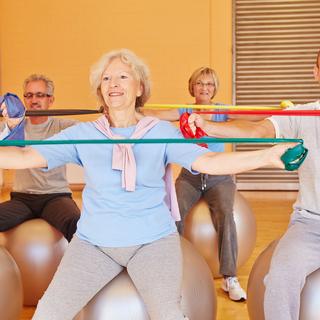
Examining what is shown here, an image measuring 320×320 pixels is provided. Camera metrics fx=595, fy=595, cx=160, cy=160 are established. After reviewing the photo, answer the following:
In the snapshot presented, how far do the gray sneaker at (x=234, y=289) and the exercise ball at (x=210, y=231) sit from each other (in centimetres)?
20

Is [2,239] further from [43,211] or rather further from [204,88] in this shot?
[204,88]

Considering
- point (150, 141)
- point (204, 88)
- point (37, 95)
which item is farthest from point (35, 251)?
point (204, 88)

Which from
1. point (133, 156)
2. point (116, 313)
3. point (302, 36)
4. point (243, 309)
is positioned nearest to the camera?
point (116, 313)

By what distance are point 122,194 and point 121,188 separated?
0.07ft

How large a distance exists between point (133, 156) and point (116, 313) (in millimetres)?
535

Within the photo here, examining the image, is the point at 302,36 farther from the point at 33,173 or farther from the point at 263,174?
the point at 33,173

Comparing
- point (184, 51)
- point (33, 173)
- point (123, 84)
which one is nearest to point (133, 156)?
point (123, 84)

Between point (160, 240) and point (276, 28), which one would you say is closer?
point (160, 240)

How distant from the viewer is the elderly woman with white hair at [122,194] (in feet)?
6.19

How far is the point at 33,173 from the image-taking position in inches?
122

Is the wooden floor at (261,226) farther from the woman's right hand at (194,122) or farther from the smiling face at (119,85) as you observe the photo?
the smiling face at (119,85)

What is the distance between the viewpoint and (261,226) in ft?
16.0

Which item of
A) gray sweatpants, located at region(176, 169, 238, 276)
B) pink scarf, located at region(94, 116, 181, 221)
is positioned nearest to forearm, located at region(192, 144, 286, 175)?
pink scarf, located at region(94, 116, 181, 221)

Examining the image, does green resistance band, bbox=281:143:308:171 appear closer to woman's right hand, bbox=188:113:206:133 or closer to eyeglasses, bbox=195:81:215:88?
woman's right hand, bbox=188:113:206:133
